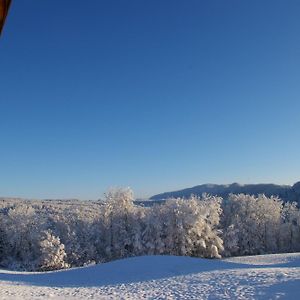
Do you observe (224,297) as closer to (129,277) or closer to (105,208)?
(129,277)

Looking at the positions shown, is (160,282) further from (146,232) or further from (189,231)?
(146,232)

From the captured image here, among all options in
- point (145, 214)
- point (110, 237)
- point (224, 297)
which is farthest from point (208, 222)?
point (224, 297)

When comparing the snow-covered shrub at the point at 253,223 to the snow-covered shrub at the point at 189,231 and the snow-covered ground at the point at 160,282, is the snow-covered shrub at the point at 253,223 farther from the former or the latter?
the snow-covered ground at the point at 160,282

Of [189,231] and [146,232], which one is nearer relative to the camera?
[189,231]

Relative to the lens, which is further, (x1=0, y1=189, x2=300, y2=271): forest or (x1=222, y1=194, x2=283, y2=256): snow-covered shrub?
(x1=222, y1=194, x2=283, y2=256): snow-covered shrub

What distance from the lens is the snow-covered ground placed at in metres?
17.1

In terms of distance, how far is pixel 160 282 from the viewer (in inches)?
844

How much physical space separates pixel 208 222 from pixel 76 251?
18.7 meters

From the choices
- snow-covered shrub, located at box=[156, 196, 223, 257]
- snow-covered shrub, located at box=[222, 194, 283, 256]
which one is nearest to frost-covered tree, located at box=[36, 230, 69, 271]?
snow-covered shrub, located at box=[156, 196, 223, 257]

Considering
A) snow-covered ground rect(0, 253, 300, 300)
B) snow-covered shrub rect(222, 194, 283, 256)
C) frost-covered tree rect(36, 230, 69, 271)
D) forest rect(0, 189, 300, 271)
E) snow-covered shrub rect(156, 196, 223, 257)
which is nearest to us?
snow-covered ground rect(0, 253, 300, 300)

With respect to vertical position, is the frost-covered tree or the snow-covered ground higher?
the snow-covered ground

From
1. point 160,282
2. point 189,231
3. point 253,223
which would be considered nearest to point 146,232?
point 189,231

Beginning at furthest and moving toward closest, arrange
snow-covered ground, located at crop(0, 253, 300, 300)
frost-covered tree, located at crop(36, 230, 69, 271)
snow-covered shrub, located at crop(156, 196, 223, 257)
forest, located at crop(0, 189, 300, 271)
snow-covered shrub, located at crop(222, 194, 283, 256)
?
snow-covered shrub, located at crop(222, 194, 283, 256) < forest, located at crop(0, 189, 300, 271) < snow-covered shrub, located at crop(156, 196, 223, 257) < frost-covered tree, located at crop(36, 230, 69, 271) < snow-covered ground, located at crop(0, 253, 300, 300)

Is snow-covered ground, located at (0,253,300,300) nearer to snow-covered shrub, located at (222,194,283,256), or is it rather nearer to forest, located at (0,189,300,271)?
forest, located at (0,189,300,271)
